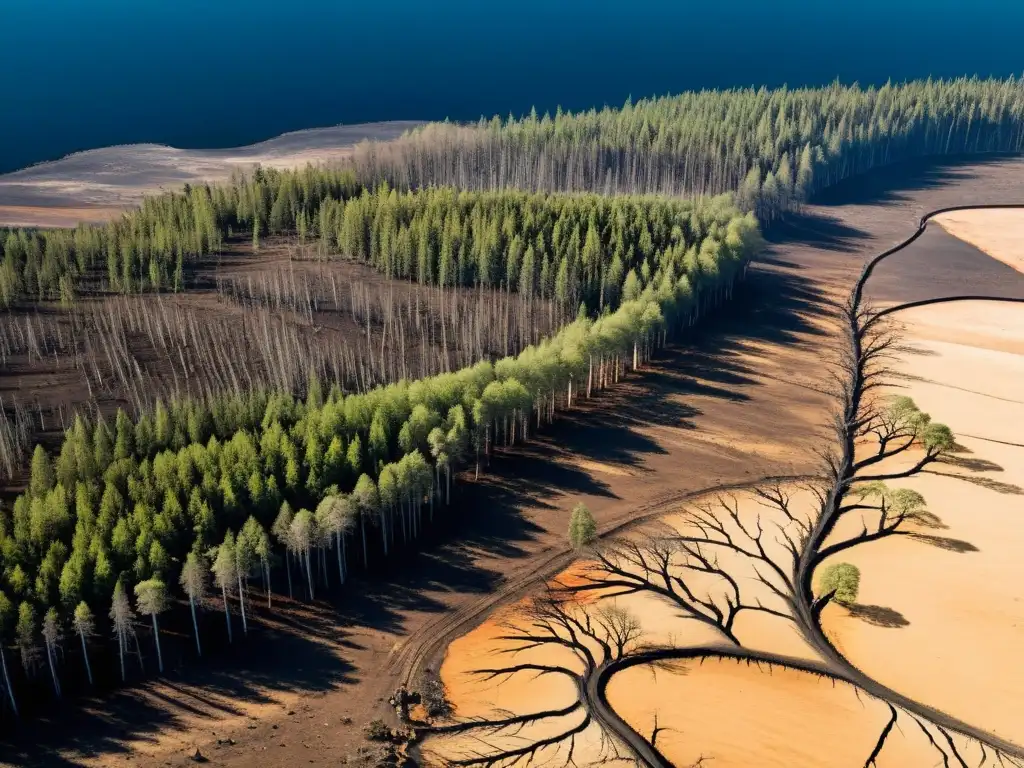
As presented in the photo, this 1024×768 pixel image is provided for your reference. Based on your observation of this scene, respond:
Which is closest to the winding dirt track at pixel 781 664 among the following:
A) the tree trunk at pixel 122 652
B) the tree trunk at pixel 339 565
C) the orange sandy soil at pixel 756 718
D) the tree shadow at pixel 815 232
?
the orange sandy soil at pixel 756 718

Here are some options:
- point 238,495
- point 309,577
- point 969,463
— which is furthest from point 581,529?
point 969,463

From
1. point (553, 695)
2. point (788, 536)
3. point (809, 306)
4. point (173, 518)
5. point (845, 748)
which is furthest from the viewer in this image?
point (809, 306)

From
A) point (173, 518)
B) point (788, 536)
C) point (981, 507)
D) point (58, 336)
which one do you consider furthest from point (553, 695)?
point (58, 336)

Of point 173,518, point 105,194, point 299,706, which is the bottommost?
point 299,706

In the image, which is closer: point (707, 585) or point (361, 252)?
point (707, 585)

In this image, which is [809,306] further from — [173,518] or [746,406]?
[173,518]

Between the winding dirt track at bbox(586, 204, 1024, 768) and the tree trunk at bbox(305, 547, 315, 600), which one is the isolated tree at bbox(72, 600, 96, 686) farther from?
the winding dirt track at bbox(586, 204, 1024, 768)
